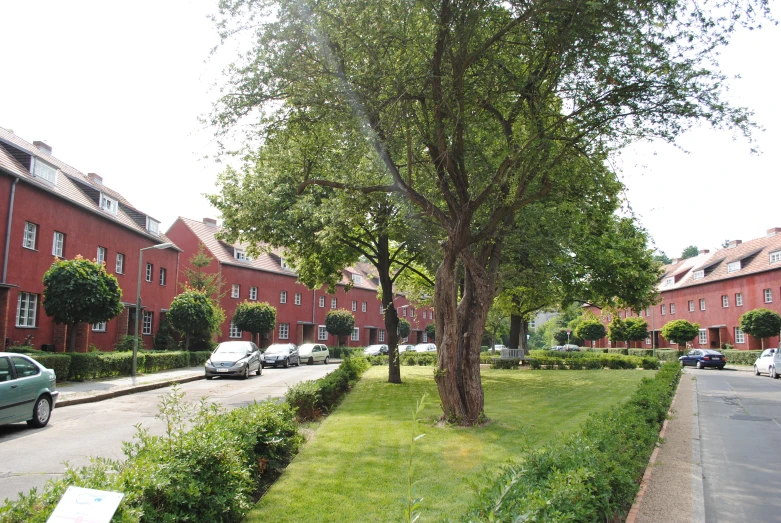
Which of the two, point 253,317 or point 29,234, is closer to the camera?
point 29,234

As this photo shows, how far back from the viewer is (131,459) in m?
4.69

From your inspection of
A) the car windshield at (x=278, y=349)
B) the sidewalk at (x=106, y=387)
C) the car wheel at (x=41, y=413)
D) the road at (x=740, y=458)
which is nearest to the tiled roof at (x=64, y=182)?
the sidewalk at (x=106, y=387)

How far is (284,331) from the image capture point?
46.2m

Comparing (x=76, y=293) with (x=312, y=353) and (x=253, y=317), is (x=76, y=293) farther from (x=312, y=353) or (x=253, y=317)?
(x=312, y=353)

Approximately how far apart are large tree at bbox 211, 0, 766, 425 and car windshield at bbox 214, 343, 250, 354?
1546 cm

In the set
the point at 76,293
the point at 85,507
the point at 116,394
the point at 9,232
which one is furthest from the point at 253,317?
the point at 85,507

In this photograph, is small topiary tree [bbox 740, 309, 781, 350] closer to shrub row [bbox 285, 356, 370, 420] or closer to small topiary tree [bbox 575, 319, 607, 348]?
small topiary tree [bbox 575, 319, 607, 348]

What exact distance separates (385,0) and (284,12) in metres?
1.69

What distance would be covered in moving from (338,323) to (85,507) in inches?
1796

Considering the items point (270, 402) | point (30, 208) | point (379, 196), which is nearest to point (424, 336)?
point (30, 208)

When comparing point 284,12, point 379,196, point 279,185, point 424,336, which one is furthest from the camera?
point 424,336

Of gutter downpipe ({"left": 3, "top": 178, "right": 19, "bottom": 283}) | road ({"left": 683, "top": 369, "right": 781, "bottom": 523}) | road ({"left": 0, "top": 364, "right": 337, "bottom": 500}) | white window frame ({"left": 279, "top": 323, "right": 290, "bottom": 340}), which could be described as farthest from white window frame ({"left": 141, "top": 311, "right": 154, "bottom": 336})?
road ({"left": 683, "top": 369, "right": 781, "bottom": 523})

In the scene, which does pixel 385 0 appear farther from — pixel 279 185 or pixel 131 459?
pixel 279 185

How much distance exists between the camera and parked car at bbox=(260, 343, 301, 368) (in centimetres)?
3294
